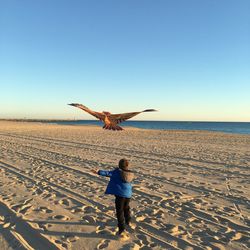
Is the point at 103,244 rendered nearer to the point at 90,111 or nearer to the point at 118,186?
the point at 118,186

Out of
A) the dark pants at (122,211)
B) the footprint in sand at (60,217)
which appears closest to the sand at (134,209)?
the footprint in sand at (60,217)

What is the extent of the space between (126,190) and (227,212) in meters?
2.88

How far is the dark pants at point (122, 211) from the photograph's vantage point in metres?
5.89

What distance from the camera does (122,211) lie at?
Result: 603 cm

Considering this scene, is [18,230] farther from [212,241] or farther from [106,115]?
[212,241]

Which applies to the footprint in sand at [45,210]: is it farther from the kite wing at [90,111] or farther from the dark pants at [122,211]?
the kite wing at [90,111]

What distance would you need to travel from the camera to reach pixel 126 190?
19.9 ft

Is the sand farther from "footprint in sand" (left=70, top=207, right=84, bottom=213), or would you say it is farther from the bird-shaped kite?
the bird-shaped kite

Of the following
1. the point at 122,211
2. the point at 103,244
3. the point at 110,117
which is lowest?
the point at 103,244

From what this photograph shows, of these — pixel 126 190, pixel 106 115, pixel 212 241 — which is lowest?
pixel 212 241

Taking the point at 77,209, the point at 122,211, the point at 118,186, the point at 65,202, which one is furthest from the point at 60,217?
the point at 118,186

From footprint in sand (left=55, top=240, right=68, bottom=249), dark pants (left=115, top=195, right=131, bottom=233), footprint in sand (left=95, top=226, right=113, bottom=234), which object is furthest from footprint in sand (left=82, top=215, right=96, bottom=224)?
footprint in sand (left=55, top=240, right=68, bottom=249)

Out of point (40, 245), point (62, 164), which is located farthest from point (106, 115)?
point (62, 164)

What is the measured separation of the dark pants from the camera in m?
5.89
